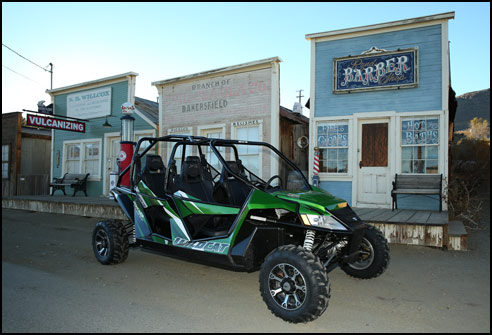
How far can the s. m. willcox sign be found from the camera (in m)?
9.45

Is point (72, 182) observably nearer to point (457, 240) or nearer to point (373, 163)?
point (373, 163)

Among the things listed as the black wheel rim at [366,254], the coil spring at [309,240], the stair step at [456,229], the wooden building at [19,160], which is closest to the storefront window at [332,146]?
the stair step at [456,229]

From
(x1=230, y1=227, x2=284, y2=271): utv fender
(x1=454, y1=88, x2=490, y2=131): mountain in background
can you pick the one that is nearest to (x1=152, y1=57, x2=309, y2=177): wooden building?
(x1=230, y1=227, x2=284, y2=271): utv fender

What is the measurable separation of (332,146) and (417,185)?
248 centimetres

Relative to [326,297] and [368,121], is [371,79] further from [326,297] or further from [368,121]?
[326,297]

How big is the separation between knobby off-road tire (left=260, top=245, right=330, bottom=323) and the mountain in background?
204 ft

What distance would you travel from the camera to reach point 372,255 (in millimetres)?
4461

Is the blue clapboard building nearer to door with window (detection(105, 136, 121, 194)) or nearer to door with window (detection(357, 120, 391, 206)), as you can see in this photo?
door with window (detection(357, 120, 391, 206))

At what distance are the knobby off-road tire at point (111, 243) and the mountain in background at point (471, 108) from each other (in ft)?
203

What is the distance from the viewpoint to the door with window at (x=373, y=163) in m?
9.73

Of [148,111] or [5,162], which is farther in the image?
[5,162]

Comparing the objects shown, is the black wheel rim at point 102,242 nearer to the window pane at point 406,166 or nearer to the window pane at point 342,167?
the window pane at point 342,167

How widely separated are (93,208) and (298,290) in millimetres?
9145

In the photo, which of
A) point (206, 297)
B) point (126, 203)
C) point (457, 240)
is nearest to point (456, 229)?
point (457, 240)
